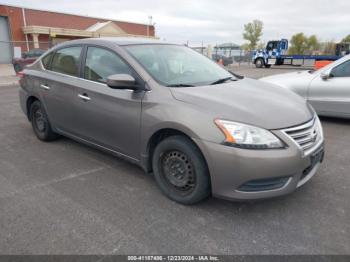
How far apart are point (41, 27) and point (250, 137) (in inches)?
1319

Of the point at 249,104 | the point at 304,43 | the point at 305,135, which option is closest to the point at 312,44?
the point at 304,43

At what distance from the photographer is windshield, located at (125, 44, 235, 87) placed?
326 cm

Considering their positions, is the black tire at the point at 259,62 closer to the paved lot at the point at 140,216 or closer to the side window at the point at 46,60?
the paved lot at the point at 140,216

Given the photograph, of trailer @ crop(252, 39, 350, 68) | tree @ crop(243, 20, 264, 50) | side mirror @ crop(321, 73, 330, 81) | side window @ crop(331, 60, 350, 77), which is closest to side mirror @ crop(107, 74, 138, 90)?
side mirror @ crop(321, 73, 330, 81)

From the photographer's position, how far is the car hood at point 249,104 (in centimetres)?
262

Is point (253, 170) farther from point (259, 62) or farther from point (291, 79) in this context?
point (259, 62)

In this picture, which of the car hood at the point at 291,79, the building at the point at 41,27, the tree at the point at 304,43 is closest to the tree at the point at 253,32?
the tree at the point at 304,43

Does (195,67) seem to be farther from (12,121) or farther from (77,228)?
(12,121)

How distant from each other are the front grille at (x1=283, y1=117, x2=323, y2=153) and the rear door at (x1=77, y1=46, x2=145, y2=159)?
4.98ft

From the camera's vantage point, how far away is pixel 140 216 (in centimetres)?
278

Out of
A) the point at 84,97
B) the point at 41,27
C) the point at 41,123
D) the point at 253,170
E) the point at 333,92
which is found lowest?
the point at 41,123

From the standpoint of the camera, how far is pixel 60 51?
439 cm

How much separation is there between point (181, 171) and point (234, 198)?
577mm

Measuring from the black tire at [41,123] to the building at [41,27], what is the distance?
22318 mm
